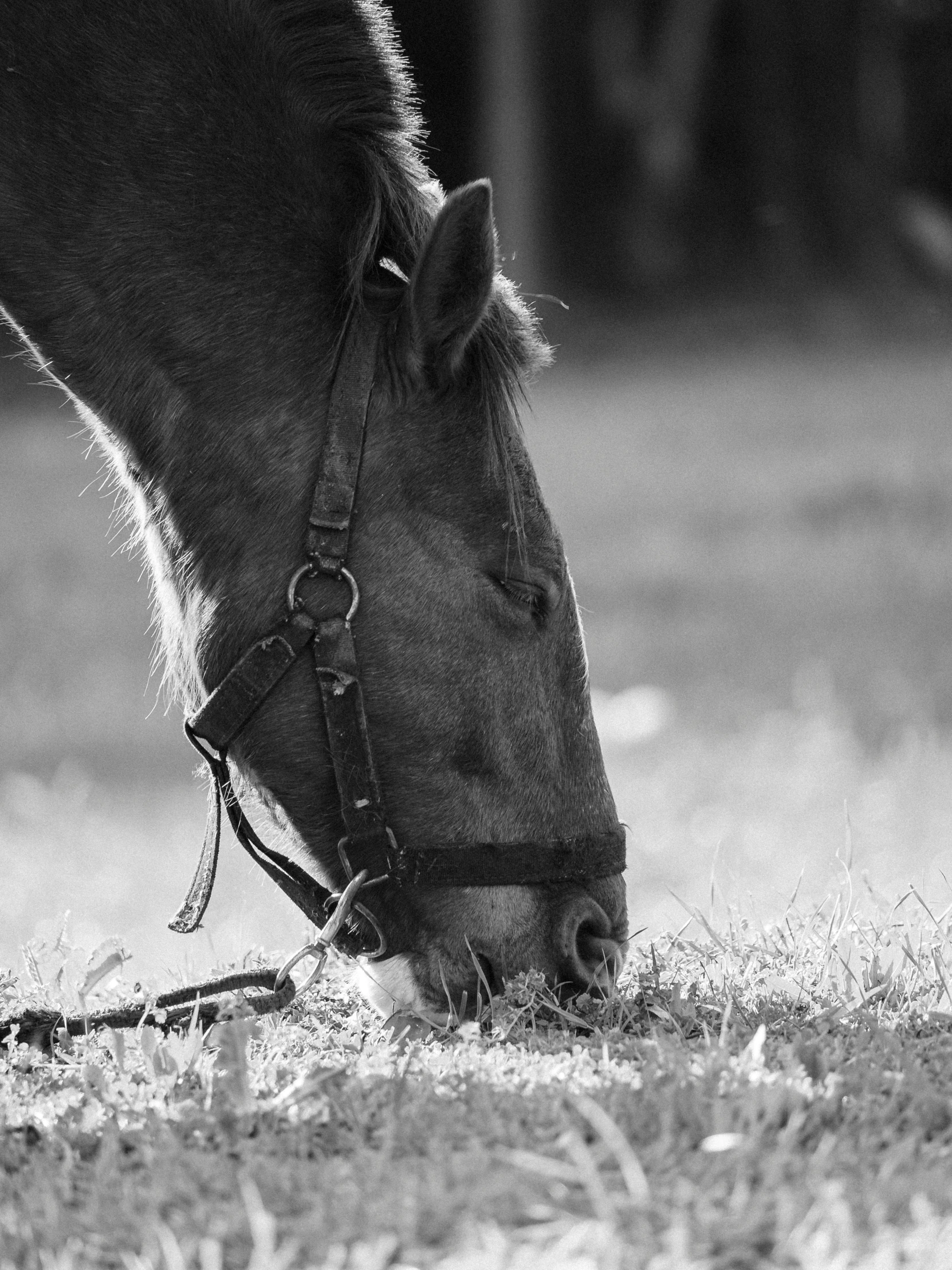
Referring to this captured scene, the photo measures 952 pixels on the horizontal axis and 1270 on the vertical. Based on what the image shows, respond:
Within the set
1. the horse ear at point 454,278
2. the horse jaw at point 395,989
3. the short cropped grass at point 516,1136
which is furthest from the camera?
the horse jaw at point 395,989

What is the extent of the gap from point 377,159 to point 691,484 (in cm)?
998

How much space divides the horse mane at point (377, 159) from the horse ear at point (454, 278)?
10cm

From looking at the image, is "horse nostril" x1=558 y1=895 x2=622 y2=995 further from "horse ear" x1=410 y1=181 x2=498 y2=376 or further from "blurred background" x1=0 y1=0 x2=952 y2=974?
"horse ear" x1=410 y1=181 x2=498 y2=376

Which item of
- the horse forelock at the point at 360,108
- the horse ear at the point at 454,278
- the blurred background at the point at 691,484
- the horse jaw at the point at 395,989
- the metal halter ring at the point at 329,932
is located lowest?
the blurred background at the point at 691,484

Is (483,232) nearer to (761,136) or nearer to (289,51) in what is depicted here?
(289,51)

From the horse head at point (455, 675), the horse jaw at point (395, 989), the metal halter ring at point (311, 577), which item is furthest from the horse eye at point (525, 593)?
the horse jaw at point (395, 989)

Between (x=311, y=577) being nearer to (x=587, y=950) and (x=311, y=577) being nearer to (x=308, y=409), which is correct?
(x=308, y=409)

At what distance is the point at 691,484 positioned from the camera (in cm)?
1276

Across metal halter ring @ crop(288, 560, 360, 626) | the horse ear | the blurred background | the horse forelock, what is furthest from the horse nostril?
the horse forelock

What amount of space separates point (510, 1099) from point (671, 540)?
9.29 metres

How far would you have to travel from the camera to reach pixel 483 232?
2742mm

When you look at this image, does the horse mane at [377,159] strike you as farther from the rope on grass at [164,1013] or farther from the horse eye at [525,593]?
the rope on grass at [164,1013]

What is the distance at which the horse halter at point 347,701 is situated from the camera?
280cm

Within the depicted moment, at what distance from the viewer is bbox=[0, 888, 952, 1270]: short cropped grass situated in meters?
1.84
